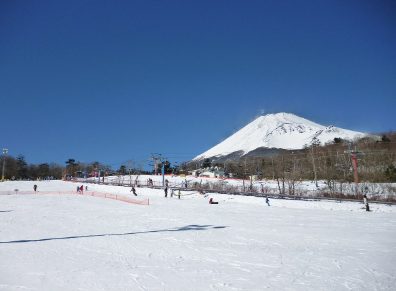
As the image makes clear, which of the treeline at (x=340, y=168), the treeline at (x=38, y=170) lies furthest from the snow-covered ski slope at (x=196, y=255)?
the treeline at (x=38, y=170)

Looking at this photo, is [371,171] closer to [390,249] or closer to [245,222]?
[245,222]

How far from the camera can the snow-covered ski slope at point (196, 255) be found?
8.67 m

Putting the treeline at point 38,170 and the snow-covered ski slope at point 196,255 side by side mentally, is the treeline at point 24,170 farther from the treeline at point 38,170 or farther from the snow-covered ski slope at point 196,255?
the snow-covered ski slope at point 196,255

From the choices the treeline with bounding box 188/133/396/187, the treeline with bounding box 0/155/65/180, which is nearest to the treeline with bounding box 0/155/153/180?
the treeline with bounding box 0/155/65/180

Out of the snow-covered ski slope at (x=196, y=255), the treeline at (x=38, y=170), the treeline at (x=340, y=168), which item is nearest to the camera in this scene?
the snow-covered ski slope at (x=196, y=255)

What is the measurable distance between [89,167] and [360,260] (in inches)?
5916

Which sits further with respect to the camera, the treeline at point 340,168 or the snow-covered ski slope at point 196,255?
the treeline at point 340,168

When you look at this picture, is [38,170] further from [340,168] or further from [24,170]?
[340,168]

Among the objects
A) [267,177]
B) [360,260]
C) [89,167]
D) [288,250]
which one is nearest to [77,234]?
[288,250]

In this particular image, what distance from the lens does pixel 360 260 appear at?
1109cm

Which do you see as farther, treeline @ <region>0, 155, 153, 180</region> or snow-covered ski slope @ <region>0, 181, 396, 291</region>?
treeline @ <region>0, 155, 153, 180</region>

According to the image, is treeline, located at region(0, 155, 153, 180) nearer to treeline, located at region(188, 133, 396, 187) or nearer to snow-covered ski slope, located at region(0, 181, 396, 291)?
treeline, located at region(188, 133, 396, 187)

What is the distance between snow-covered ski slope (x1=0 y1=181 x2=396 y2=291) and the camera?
8672 mm

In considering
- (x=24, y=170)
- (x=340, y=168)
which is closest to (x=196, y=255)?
(x=340, y=168)
